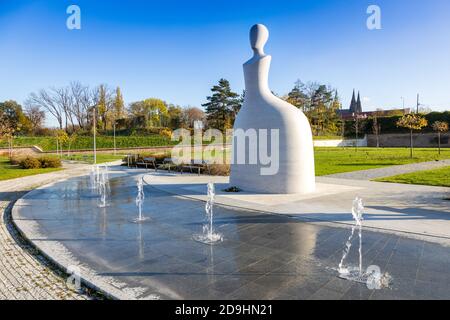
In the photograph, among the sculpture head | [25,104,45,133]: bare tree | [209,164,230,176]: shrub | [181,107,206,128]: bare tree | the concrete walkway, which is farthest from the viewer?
[181,107,206,128]: bare tree

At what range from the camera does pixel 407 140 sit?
54.6 metres

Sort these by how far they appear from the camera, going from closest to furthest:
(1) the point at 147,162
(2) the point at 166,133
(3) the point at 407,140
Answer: (1) the point at 147,162 < (3) the point at 407,140 < (2) the point at 166,133

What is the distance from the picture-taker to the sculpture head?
12.2 m

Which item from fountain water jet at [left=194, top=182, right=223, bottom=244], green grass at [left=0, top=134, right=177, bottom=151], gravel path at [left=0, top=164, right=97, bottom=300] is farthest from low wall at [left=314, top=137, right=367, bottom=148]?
gravel path at [left=0, top=164, right=97, bottom=300]

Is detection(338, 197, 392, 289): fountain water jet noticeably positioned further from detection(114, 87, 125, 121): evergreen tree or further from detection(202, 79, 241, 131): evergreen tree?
detection(114, 87, 125, 121): evergreen tree

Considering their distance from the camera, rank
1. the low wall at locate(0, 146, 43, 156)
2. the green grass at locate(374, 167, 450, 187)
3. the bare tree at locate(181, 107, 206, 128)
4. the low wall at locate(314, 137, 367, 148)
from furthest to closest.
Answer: the bare tree at locate(181, 107, 206, 128) < the low wall at locate(314, 137, 367, 148) < the low wall at locate(0, 146, 43, 156) < the green grass at locate(374, 167, 450, 187)

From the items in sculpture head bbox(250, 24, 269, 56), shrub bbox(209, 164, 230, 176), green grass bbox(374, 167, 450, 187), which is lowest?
green grass bbox(374, 167, 450, 187)

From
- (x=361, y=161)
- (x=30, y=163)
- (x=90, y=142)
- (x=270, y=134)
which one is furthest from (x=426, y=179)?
(x=90, y=142)

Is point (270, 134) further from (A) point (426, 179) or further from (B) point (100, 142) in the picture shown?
(B) point (100, 142)

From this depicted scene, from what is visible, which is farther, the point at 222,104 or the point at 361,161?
the point at 222,104

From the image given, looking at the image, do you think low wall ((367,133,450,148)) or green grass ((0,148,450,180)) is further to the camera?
low wall ((367,133,450,148))

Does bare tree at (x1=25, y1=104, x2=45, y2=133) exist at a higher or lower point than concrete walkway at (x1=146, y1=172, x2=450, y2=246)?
higher

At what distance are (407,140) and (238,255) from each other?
59.7 meters
